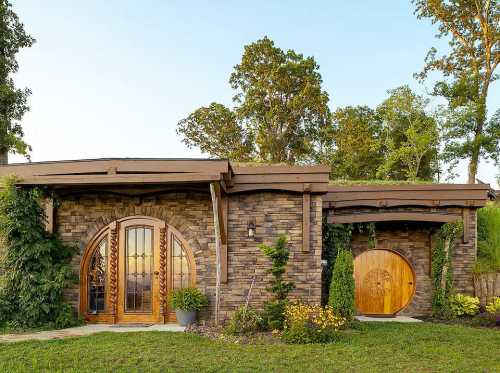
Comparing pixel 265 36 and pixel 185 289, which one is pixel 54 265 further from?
pixel 265 36

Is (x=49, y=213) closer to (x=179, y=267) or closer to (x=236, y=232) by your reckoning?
(x=179, y=267)

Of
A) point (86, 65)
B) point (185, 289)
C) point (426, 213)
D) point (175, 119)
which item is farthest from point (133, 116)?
point (175, 119)

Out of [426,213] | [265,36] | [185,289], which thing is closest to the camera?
[185,289]

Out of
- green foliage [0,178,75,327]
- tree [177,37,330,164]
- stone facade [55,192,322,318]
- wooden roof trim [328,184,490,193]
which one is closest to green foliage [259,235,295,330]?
stone facade [55,192,322,318]

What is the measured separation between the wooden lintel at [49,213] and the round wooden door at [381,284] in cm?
661

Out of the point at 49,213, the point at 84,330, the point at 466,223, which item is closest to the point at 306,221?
the point at 84,330

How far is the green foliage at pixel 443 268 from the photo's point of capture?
958 cm

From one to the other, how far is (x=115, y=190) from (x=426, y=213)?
6761 mm

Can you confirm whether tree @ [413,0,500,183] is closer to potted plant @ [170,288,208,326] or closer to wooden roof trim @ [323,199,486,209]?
wooden roof trim @ [323,199,486,209]

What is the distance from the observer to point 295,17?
15570 mm

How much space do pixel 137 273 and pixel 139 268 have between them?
4.0 inches

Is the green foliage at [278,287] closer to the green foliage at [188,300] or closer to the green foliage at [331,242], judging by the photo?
the green foliage at [188,300]

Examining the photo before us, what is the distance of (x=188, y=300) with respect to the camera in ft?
25.5

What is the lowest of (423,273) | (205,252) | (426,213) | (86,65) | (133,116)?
(423,273)
